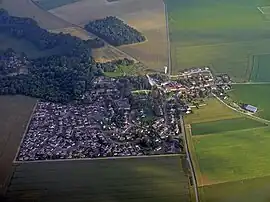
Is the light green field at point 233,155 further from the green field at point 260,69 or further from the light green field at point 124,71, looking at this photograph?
the light green field at point 124,71

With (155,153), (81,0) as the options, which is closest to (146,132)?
(155,153)

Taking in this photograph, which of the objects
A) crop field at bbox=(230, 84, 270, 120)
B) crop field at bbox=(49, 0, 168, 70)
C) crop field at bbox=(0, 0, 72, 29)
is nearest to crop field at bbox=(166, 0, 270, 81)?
crop field at bbox=(49, 0, 168, 70)

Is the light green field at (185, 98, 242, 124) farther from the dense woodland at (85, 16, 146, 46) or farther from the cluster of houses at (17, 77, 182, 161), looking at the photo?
the dense woodland at (85, 16, 146, 46)

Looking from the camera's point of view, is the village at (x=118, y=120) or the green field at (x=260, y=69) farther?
the green field at (x=260, y=69)

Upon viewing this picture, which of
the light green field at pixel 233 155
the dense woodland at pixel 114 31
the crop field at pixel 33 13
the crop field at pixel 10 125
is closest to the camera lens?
the light green field at pixel 233 155

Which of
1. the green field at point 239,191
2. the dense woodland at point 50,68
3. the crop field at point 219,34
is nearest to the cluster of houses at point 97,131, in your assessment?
the dense woodland at point 50,68
